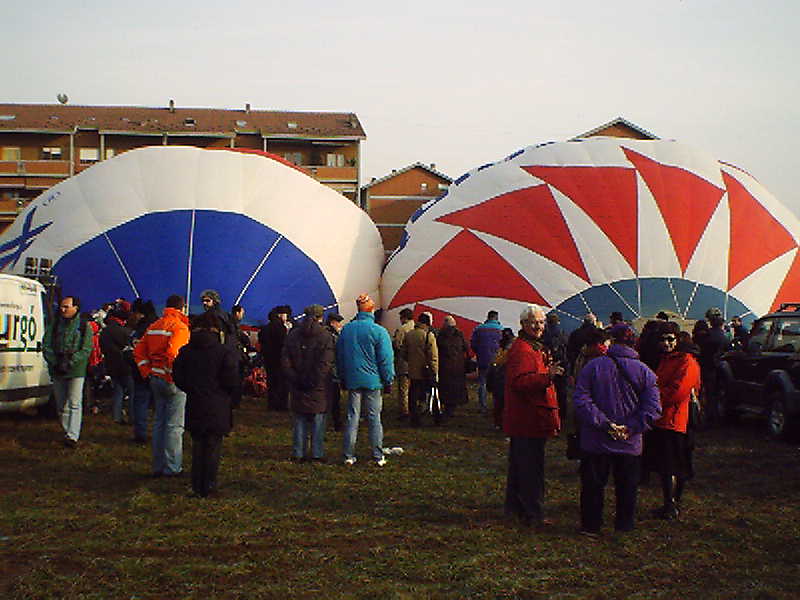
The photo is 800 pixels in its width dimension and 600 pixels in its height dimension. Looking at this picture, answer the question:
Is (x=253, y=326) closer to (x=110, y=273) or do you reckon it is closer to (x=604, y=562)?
(x=110, y=273)

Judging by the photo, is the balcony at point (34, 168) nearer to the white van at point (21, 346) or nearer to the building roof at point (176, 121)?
the building roof at point (176, 121)

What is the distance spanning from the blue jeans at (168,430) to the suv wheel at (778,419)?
6835mm

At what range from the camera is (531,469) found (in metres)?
6.70

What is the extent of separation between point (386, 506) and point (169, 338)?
274cm

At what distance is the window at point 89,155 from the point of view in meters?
47.9

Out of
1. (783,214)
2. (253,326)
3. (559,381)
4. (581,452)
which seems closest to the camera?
(581,452)

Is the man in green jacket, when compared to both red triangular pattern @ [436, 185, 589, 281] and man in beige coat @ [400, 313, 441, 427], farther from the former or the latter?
red triangular pattern @ [436, 185, 589, 281]

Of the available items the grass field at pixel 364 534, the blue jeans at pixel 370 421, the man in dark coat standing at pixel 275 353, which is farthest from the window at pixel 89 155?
the blue jeans at pixel 370 421

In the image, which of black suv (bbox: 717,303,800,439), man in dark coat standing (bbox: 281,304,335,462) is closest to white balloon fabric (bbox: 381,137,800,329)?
black suv (bbox: 717,303,800,439)

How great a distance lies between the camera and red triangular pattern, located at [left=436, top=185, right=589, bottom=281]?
1847 centimetres

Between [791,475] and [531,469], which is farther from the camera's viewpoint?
[791,475]

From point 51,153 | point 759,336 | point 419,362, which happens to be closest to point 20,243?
point 419,362

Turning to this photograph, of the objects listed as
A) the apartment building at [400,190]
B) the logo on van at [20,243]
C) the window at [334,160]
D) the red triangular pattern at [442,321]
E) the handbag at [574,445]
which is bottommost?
Result: the handbag at [574,445]

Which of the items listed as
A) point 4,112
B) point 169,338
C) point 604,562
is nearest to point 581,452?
point 604,562
